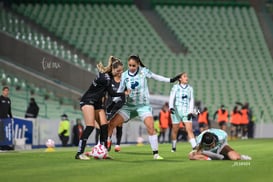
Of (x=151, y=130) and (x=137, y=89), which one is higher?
(x=137, y=89)

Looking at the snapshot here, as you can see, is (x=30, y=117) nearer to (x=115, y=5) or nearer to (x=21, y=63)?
(x=21, y=63)

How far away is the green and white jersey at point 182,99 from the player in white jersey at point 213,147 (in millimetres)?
6509

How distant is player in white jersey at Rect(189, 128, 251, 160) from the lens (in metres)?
17.9

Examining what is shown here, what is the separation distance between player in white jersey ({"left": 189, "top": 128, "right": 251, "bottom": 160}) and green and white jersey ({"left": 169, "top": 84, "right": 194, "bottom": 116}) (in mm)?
6509

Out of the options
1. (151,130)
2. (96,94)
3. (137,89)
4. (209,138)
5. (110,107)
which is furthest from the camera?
(110,107)

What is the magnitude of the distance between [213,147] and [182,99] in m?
7.41

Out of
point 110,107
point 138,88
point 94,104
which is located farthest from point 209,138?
point 110,107

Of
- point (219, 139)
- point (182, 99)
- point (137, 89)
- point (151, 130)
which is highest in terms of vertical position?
point (182, 99)

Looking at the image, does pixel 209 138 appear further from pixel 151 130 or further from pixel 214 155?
pixel 151 130

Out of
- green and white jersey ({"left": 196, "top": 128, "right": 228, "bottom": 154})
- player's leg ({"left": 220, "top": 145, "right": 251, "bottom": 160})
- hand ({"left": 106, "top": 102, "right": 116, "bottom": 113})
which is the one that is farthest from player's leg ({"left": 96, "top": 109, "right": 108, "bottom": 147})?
hand ({"left": 106, "top": 102, "right": 116, "bottom": 113})

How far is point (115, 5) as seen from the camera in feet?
189

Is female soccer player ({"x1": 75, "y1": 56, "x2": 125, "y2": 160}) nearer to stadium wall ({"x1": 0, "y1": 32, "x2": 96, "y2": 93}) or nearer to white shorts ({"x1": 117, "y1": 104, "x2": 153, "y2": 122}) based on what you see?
white shorts ({"x1": 117, "y1": 104, "x2": 153, "y2": 122})

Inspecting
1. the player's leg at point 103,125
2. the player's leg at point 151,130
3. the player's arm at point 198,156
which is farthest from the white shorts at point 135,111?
the player's arm at point 198,156

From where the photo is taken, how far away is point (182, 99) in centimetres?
2559
